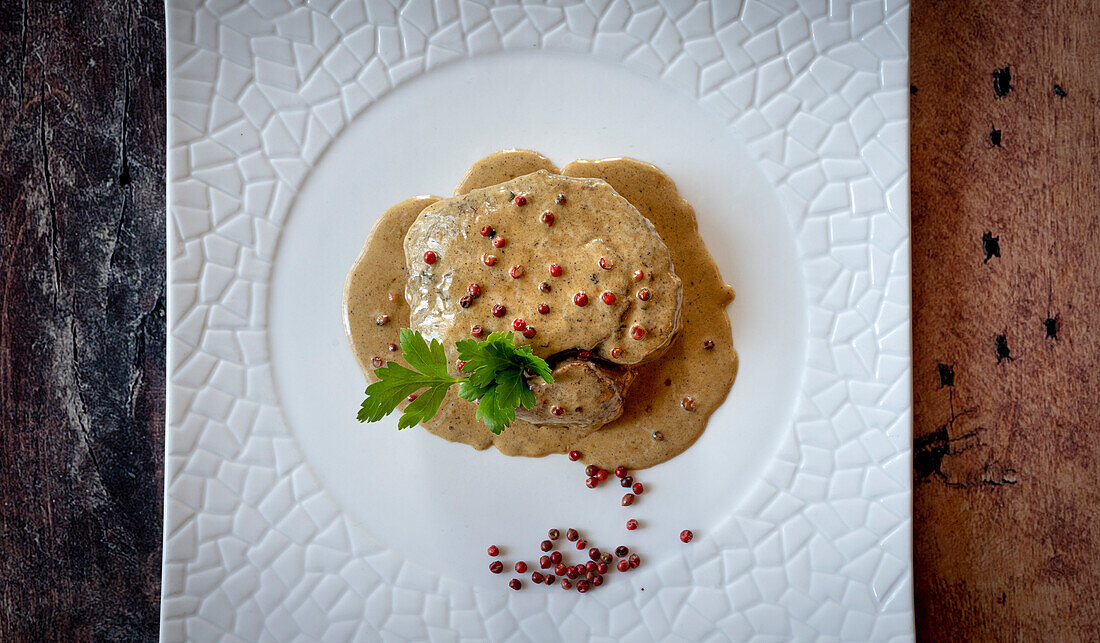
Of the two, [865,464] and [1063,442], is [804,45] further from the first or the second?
[1063,442]

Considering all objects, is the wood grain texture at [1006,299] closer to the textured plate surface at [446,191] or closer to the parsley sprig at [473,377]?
the textured plate surface at [446,191]

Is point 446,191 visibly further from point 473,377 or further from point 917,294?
point 917,294

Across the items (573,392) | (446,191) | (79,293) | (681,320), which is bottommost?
(573,392)

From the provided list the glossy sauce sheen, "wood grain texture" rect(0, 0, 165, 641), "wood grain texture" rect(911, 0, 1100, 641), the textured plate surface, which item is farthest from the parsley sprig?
"wood grain texture" rect(911, 0, 1100, 641)

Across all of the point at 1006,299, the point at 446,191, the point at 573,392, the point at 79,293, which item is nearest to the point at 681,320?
the point at 573,392

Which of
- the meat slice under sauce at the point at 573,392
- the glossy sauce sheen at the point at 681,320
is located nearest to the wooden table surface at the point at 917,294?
the glossy sauce sheen at the point at 681,320

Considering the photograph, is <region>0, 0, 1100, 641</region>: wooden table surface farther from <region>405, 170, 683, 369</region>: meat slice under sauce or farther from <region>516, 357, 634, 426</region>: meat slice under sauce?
<region>516, 357, 634, 426</region>: meat slice under sauce

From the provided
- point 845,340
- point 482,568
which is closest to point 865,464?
point 845,340
